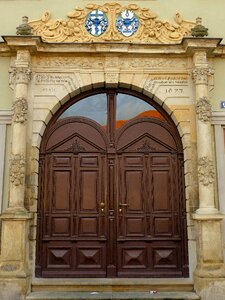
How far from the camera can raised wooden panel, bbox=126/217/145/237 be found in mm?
6691

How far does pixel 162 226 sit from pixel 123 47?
11.5 feet

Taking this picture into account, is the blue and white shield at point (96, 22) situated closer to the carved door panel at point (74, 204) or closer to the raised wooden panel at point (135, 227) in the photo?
the carved door panel at point (74, 204)

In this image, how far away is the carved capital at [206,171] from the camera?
20.6 feet

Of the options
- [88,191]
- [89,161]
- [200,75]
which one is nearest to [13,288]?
[88,191]

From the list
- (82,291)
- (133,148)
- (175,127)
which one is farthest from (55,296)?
(175,127)

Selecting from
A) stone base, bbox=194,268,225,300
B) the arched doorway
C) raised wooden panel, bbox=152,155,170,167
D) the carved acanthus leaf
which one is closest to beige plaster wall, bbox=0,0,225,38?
the arched doorway

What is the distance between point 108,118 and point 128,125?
1.39 feet

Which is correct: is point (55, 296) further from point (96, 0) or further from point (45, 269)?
point (96, 0)

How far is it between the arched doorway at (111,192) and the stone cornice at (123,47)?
2.82 ft

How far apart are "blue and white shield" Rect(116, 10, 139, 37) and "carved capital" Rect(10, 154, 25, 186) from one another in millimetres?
3186

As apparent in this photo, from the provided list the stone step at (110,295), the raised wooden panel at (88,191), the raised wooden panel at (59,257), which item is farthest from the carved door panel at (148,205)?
the raised wooden panel at (59,257)

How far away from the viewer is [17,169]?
20.4ft

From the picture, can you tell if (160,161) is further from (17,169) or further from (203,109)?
(17,169)

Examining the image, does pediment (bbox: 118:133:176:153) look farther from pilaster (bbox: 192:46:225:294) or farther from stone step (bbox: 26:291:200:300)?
stone step (bbox: 26:291:200:300)
